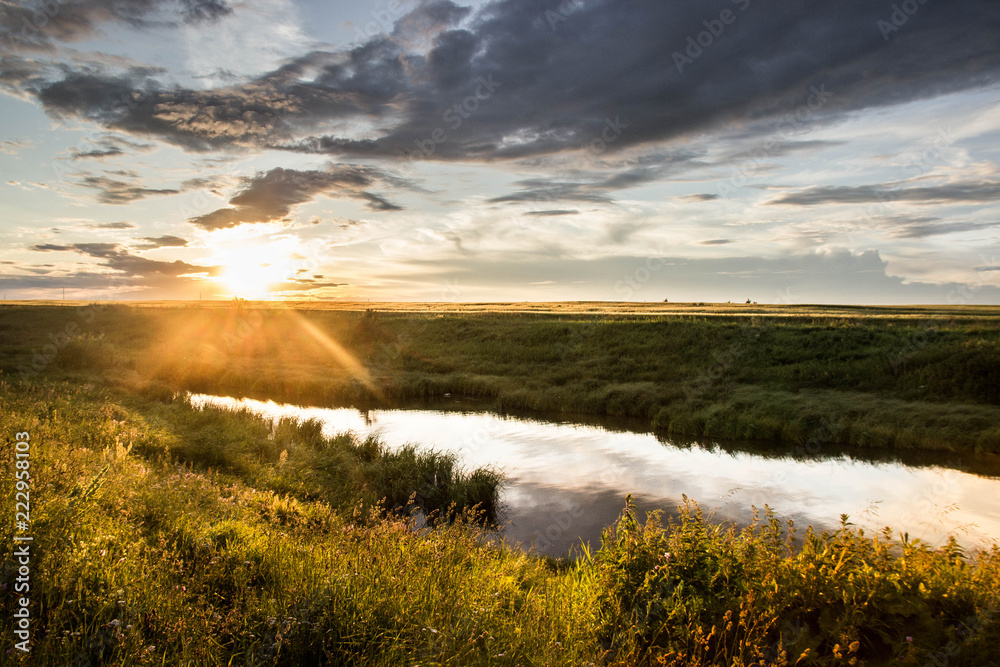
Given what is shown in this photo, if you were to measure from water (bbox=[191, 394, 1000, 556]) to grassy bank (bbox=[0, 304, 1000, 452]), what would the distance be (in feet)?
8.30

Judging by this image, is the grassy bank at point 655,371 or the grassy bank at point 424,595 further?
the grassy bank at point 655,371

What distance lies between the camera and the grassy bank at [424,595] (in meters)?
4.23

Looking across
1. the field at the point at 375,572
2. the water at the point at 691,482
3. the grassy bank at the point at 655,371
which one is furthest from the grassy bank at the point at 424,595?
the grassy bank at the point at 655,371

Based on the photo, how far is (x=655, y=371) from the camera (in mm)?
30266

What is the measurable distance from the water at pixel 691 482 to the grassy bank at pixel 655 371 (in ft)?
8.30

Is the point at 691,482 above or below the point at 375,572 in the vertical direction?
below

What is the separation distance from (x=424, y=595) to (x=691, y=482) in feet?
40.4

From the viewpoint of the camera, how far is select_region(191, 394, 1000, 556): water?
12234 millimetres

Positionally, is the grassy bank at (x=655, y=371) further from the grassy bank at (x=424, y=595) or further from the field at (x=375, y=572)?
the grassy bank at (x=424, y=595)

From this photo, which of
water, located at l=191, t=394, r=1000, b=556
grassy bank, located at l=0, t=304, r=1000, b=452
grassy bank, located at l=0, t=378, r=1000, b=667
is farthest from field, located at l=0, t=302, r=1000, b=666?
grassy bank, located at l=0, t=304, r=1000, b=452
